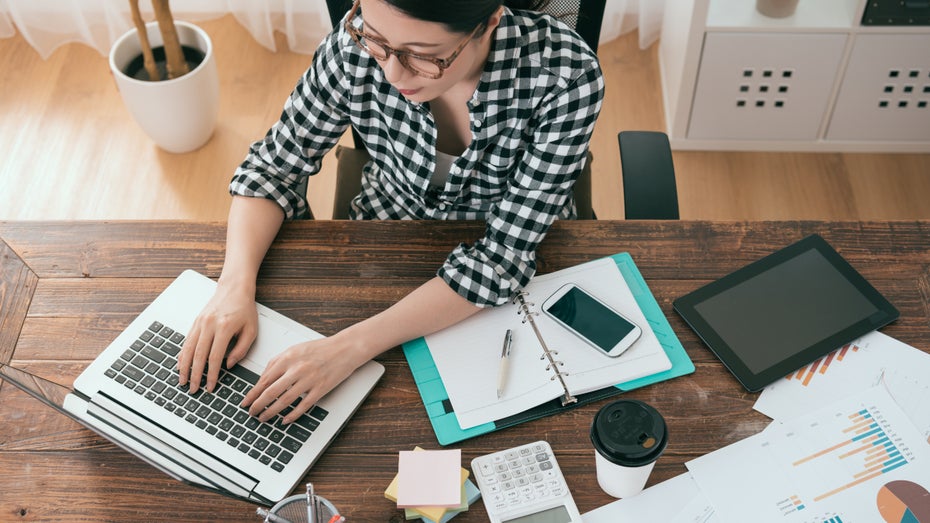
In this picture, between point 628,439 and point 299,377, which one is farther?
point 299,377

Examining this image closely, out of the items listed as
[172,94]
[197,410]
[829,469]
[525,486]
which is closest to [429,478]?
[525,486]

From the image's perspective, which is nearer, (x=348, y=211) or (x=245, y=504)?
(x=245, y=504)

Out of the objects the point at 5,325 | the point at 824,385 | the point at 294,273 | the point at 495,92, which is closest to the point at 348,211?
the point at 294,273

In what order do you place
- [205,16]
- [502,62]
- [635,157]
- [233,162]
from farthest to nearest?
[205,16] < [233,162] < [635,157] < [502,62]

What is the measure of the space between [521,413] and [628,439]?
0.19 m

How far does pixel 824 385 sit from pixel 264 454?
73 cm

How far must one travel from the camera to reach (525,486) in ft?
3.55

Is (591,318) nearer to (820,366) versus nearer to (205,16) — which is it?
(820,366)

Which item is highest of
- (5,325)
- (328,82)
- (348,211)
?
(328,82)

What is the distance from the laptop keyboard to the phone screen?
1.18 feet

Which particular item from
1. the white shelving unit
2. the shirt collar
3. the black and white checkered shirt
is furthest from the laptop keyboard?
the white shelving unit

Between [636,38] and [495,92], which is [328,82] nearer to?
[495,92]

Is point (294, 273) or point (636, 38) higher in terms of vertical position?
point (294, 273)

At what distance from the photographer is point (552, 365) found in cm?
119
